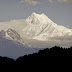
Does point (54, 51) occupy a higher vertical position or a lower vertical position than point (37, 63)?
higher

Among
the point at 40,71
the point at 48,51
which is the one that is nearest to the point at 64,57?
the point at 40,71

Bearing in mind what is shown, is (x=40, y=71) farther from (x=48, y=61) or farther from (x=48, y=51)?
(x=48, y=51)

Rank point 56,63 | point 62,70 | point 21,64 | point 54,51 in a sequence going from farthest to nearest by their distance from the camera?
point 54,51
point 21,64
point 56,63
point 62,70

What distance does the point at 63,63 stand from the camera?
93.3m

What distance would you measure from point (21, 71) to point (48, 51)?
23.6 meters

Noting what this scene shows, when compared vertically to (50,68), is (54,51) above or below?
above

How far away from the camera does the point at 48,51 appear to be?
11694 cm

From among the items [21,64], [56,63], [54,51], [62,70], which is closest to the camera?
[62,70]

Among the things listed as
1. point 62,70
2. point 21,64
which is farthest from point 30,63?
point 62,70

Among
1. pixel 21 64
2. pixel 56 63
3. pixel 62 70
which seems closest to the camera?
pixel 62 70

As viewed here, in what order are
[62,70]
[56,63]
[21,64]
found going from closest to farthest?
[62,70] < [56,63] < [21,64]

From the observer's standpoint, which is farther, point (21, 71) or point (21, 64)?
point (21, 64)

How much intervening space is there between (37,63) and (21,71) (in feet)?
22.9

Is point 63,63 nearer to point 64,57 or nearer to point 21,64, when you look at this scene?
point 64,57
